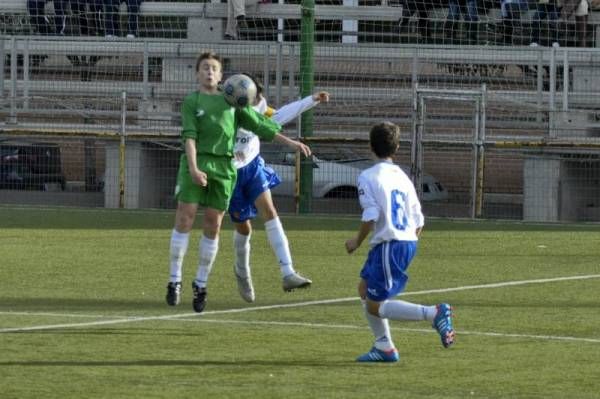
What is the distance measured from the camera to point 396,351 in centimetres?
1052

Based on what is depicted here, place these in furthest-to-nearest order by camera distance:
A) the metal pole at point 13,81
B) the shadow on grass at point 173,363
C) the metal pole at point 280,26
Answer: the metal pole at point 280,26 → the metal pole at point 13,81 → the shadow on grass at point 173,363

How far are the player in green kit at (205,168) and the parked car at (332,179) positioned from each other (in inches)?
579

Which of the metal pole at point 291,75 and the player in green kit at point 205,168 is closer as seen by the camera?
the player in green kit at point 205,168

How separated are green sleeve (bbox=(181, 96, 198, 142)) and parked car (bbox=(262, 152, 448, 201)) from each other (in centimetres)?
1490

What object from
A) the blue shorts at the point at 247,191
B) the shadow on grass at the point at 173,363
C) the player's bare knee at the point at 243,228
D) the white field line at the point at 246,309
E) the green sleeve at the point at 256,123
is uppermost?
the green sleeve at the point at 256,123

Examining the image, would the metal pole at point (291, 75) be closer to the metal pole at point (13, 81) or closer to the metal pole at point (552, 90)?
the metal pole at point (552, 90)

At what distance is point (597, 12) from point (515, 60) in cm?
274

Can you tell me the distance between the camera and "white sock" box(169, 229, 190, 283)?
492 inches

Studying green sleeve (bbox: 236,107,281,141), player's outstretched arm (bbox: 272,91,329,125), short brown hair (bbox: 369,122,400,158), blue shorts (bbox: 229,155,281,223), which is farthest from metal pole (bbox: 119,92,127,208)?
short brown hair (bbox: 369,122,400,158)

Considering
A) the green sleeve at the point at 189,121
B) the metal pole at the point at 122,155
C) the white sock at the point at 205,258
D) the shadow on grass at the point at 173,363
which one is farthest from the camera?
the metal pole at the point at 122,155

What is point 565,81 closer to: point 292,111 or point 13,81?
point 13,81

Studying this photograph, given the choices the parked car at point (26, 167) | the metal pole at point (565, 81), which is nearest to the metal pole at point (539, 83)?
the metal pole at point (565, 81)

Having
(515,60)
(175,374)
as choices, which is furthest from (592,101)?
(175,374)

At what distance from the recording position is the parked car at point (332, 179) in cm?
2748
